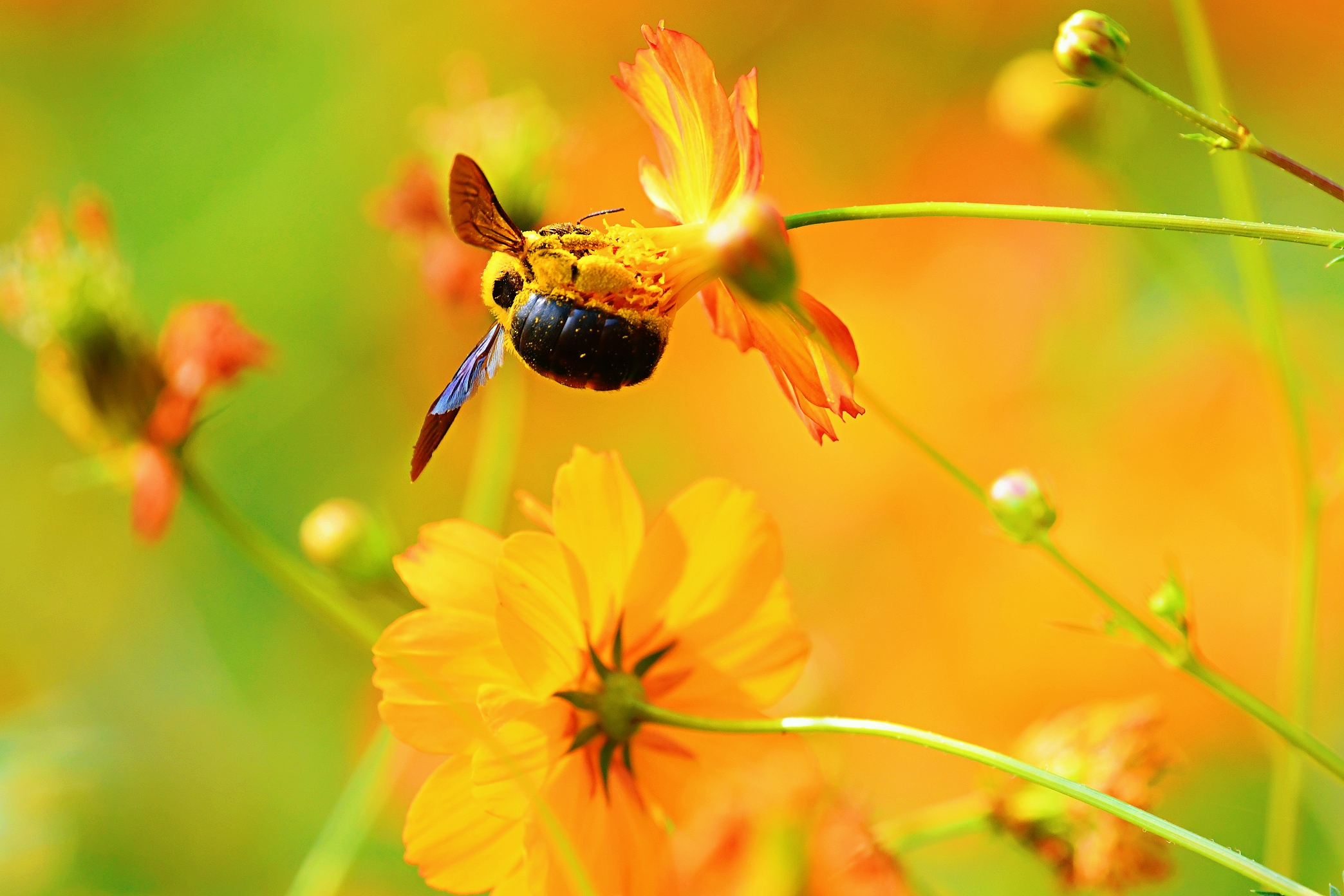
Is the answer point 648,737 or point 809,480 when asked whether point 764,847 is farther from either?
point 809,480

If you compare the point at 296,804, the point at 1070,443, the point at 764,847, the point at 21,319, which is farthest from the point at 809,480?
the point at 764,847

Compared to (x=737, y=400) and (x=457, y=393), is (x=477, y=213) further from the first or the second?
(x=737, y=400)

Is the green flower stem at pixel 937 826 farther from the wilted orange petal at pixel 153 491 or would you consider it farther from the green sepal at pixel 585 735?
the wilted orange petal at pixel 153 491

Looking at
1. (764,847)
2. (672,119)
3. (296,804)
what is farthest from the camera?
(296,804)

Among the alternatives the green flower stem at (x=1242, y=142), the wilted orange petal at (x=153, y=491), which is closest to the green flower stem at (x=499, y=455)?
the wilted orange petal at (x=153, y=491)

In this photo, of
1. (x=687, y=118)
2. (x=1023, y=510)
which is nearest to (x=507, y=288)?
(x=687, y=118)

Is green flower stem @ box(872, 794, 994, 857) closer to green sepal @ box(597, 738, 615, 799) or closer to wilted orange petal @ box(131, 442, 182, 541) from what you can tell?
green sepal @ box(597, 738, 615, 799)

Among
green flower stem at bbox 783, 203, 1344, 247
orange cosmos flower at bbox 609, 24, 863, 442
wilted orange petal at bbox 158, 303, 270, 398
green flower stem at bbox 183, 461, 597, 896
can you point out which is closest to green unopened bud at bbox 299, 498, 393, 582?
green flower stem at bbox 183, 461, 597, 896
